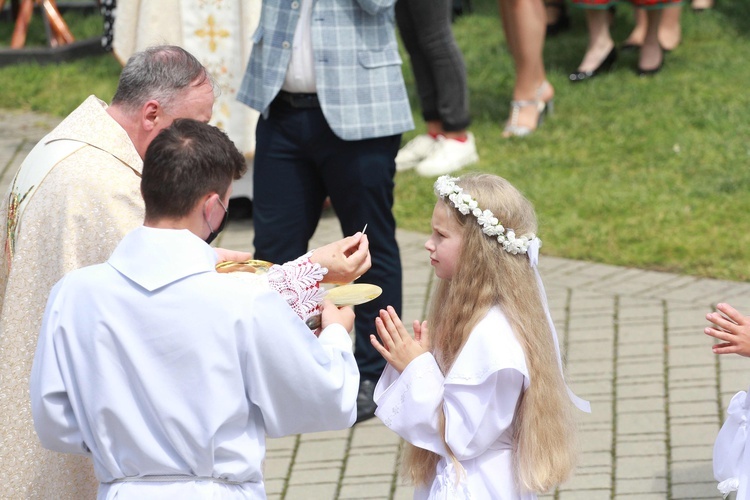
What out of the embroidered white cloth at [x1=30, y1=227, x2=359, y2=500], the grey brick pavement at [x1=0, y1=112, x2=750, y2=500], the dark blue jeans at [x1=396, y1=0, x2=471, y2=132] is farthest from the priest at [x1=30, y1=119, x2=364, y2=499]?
the dark blue jeans at [x1=396, y1=0, x2=471, y2=132]

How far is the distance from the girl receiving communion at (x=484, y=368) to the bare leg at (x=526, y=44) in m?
4.89

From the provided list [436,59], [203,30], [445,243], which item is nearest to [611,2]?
[436,59]

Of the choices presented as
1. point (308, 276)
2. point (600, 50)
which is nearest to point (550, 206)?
point (600, 50)

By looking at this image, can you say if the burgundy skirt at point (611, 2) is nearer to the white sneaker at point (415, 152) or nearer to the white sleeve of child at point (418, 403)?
the white sneaker at point (415, 152)

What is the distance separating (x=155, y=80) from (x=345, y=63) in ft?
4.82

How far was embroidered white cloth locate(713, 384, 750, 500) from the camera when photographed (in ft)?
10.6

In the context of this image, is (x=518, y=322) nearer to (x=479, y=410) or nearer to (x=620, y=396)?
(x=479, y=410)

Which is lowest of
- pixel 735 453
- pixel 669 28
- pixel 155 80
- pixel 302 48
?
pixel 669 28

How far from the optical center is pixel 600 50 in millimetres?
9430

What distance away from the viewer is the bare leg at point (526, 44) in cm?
782

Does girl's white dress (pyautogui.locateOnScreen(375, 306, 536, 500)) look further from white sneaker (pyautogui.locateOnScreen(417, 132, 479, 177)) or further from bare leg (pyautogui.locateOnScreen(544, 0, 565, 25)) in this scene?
bare leg (pyautogui.locateOnScreen(544, 0, 565, 25))

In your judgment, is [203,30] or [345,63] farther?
[203,30]

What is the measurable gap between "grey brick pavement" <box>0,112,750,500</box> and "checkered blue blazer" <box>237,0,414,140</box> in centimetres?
126

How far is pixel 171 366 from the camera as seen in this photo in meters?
2.33
